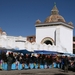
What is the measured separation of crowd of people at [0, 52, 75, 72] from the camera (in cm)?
2288

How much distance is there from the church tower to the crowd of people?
27.8ft

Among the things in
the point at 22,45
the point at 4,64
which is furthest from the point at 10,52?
the point at 22,45

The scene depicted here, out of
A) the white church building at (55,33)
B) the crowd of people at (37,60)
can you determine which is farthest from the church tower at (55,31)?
the crowd of people at (37,60)

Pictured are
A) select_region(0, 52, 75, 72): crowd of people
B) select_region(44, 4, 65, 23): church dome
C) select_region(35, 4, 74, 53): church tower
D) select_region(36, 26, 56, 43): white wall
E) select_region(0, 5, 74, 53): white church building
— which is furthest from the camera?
select_region(36, 26, 56, 43): white wall

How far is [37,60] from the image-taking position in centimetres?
2748

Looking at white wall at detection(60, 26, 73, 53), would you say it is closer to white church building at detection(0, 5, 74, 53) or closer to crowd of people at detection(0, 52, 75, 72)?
white church building at detection(0, 5, 74, 53)

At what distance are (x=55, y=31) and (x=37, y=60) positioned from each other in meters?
13.2

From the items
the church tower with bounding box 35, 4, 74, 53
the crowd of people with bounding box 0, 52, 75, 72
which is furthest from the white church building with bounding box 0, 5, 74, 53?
the crowd of people with bounding box 0, 52, 75, 72

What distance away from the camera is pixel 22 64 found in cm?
2539

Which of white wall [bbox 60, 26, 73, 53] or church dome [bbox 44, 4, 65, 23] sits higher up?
church dome [bbox 44, 4, 65, 23]

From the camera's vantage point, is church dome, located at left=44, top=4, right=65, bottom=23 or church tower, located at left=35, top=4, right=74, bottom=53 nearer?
church tower, located at left=35, top=4, right=74, bottom=53

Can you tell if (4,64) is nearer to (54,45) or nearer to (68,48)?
(54,45)

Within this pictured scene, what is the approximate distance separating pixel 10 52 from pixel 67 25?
18468mm

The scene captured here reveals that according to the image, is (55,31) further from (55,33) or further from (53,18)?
(53,18)
